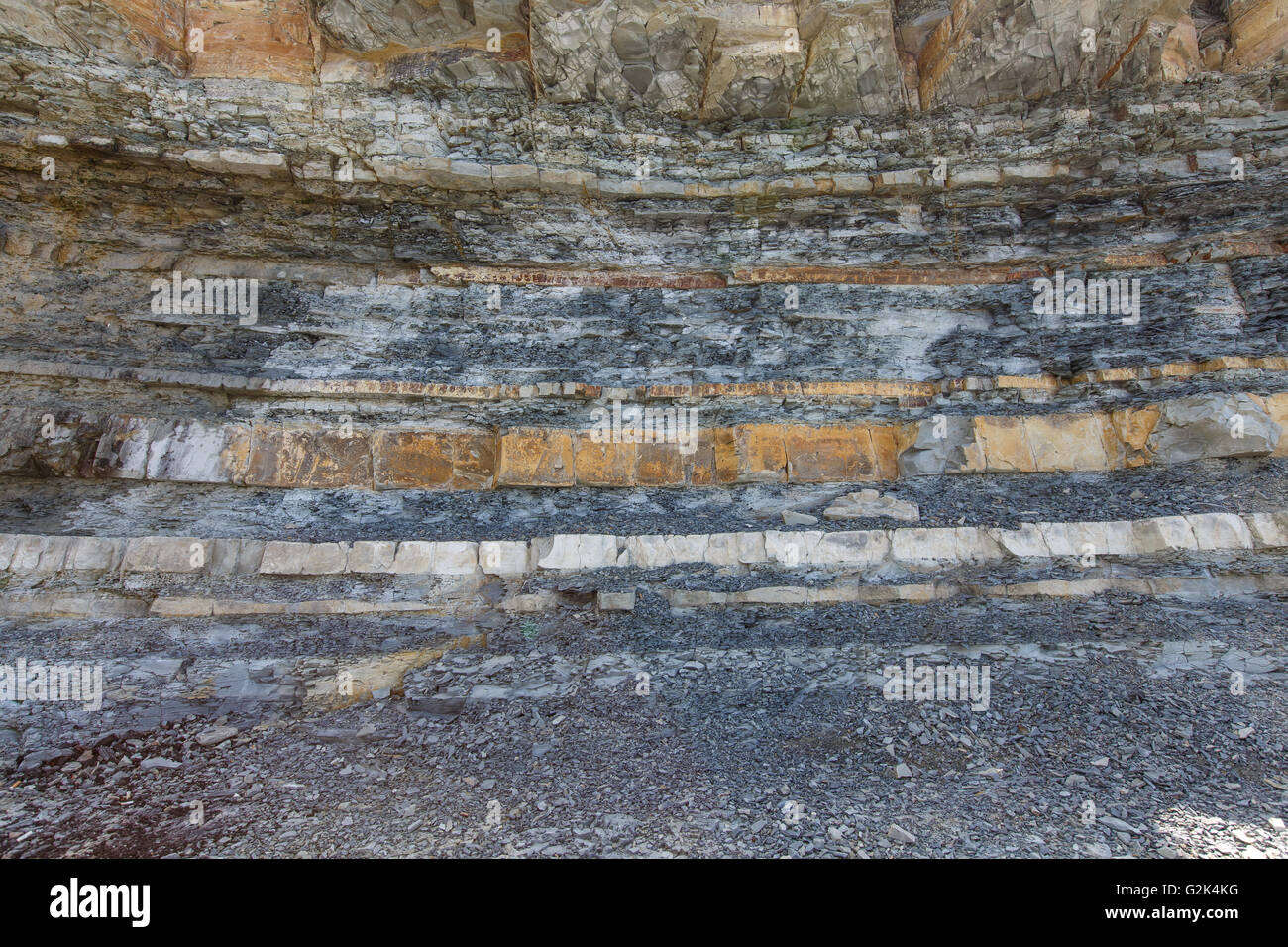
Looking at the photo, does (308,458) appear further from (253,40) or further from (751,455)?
(253,40)

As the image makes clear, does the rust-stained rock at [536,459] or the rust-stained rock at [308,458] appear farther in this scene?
the rust-stained rock at [536,459]

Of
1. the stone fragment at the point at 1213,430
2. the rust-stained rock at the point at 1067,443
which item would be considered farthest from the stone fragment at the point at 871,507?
the stone fragment at the point at 1213,430

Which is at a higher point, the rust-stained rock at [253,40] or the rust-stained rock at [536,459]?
the rust-stained rock at [253,40]

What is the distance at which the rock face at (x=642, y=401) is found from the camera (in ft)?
15.4

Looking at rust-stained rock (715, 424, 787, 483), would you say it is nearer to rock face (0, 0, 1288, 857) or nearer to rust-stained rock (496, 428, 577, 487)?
rock face (0, 0, 1288, 857)

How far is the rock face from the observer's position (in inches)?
185

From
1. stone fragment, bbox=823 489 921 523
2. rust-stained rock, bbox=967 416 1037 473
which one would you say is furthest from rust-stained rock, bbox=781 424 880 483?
rust-stained rock, bbox=967 416 1037 473

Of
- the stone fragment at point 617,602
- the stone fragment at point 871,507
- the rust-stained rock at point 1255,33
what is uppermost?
the rust-stained rock at point 1255,33

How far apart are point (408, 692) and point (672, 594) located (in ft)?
9.07

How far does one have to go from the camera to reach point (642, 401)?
8.48 m

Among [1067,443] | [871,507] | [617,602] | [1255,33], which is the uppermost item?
[1255,33]

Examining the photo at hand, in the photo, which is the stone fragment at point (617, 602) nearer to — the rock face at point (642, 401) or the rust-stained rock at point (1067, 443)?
the rock face at point (642, 401)

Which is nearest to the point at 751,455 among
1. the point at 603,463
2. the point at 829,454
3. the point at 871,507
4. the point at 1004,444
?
the point at 829,454

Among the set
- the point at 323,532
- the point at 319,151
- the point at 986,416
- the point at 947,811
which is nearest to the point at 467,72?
the point at 319,151
